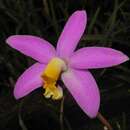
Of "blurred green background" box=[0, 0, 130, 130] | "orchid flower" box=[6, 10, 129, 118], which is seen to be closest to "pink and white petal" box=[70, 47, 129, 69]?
"orchid flower" box=[6, 10, 129, 118]

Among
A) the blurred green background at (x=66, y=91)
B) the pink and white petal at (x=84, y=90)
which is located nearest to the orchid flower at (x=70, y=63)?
the pink and white petal at (x=84, y=90)

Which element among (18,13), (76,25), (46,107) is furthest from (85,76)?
(18,13)

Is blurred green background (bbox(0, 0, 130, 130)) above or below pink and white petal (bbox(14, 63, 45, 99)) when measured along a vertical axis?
below

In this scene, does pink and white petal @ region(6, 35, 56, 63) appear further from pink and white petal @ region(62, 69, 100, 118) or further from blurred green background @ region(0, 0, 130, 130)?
blurred green background @ region(0, 0, 130, 130)

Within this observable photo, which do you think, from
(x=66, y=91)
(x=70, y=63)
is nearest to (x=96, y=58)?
(x=70, y=63)

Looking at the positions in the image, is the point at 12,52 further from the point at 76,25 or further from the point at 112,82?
the point at 76,25

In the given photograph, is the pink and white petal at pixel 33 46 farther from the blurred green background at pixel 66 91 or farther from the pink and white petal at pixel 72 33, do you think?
the blurred green background at pixel 66 91

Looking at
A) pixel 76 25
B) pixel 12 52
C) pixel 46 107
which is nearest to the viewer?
pixel 76 25
